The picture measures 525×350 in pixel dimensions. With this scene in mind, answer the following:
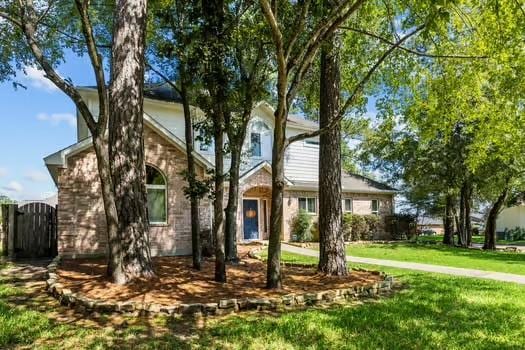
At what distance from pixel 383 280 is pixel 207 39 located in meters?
6.16

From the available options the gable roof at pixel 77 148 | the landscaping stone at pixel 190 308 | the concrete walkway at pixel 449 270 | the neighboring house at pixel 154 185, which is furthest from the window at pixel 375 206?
the landscaping stone at pixel 190 308

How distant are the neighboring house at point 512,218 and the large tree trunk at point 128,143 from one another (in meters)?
43.8

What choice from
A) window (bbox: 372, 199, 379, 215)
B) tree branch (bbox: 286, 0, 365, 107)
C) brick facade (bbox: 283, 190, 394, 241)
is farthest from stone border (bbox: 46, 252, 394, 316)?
window (bbox: 372, 199, 379, 215)

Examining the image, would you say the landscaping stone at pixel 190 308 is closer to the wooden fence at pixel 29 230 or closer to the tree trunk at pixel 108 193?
the tree trunk at pixel 108 193

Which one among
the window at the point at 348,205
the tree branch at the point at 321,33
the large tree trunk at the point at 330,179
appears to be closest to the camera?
the tree branch at the point at 321,33

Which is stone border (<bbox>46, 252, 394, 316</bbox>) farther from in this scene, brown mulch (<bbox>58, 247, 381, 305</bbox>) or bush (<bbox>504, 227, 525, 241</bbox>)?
bush (<bbox>504, 227, 525, 241</bbox>)

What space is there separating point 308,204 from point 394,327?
17931 mm

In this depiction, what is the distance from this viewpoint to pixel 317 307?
689 centimetres

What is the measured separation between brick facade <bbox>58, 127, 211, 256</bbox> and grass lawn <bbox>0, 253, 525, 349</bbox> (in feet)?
18.6

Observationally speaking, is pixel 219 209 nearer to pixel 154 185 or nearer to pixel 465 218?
pixel 154 185

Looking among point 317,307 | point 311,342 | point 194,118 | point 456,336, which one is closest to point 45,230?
point 194,118

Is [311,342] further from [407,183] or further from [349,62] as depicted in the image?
[407,183]

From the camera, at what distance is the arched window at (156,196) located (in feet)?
46.6

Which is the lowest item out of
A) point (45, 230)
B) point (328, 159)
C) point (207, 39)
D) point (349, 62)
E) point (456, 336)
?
point (456, 336)
